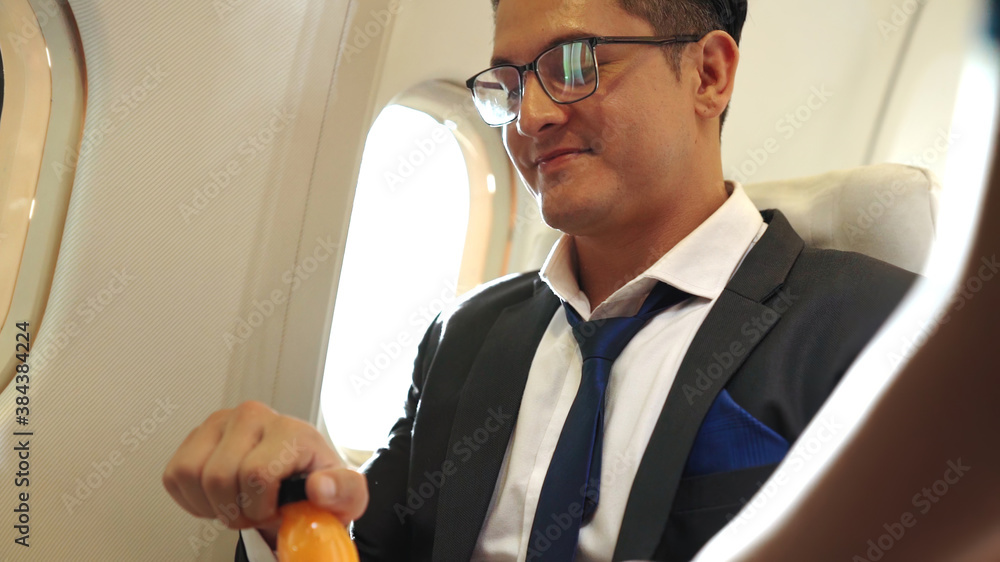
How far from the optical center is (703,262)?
1.12 metres

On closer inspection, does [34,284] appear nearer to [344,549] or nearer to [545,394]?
[545,394]

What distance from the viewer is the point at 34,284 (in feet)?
4.65

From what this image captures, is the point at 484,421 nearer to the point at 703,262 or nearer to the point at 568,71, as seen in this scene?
the point at 703,262

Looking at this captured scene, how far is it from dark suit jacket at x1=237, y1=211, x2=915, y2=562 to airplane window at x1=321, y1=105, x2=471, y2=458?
711 millimetres

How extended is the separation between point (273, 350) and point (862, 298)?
4.23 feet

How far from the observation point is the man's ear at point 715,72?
1.24m

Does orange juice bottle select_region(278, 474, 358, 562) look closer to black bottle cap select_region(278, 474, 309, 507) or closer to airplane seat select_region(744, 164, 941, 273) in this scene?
black bottle cap select_region(278, 474, 309, 507)

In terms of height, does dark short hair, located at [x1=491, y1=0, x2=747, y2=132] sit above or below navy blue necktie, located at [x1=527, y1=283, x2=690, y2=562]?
above

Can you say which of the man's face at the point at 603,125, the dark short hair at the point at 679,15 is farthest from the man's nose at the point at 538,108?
the dark short hair at the point at 679,15

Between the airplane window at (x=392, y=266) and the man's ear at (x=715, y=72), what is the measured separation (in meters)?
0.92

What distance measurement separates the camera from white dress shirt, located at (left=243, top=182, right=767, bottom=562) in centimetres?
99

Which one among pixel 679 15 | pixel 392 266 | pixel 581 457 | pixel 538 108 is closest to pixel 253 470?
pixel 581 457

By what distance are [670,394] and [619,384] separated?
0.12m

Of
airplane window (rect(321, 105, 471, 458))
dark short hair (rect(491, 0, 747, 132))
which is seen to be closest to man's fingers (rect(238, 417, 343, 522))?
dark short hair (rect(491, 0, 747, 132))
